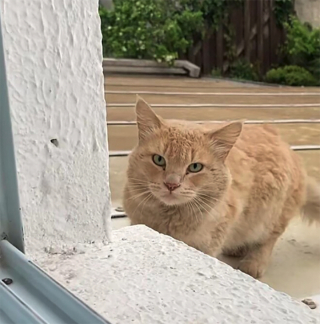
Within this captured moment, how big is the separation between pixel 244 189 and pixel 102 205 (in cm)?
70

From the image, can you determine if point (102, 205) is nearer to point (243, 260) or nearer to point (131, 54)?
point (243, 260)

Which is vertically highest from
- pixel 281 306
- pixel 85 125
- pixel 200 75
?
pixel 85 125

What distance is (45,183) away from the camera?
0.52 meters

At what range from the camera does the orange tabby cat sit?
108 cm

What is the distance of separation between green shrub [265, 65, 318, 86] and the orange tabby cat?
138 inches

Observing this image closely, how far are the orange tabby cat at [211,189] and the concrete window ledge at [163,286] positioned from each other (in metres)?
0.51

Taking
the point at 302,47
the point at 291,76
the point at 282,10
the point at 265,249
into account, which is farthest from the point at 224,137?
the point at 282,10

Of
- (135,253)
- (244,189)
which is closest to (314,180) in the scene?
(244,189)

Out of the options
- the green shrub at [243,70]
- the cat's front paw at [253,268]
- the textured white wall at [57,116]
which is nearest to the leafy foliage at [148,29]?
the green shrub at [243,70]

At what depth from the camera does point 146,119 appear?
1.12m

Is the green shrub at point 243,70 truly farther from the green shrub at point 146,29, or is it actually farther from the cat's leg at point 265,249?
the cat's leg at point 265,249

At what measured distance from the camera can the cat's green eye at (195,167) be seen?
1.08 metres

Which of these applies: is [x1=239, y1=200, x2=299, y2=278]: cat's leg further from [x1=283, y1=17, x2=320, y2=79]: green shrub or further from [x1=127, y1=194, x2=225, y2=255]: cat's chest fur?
[x1=283, y1=17, x2=320, y2=79]: green shrub

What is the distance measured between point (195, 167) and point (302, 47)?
4070 mm
